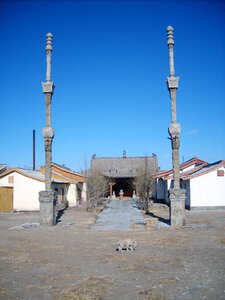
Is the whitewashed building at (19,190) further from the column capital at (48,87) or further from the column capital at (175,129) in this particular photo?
the column capital at (175,129)

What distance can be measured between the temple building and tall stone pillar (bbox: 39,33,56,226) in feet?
85.9

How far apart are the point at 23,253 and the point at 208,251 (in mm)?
5478

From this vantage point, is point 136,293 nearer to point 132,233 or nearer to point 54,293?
point 54,293

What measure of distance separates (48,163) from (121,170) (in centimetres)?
3252

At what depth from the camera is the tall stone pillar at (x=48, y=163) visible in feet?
46.5

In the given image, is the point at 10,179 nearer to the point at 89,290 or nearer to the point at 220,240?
the point at 220,240

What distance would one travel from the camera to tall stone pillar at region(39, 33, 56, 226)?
14180 mm

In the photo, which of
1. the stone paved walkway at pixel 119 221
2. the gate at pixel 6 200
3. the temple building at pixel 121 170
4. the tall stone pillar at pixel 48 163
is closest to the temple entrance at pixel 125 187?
the temple building at pixel 121 170

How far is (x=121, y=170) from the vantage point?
4675 cm

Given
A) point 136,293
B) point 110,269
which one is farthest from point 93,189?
point 136,293

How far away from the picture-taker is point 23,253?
29.3 ft

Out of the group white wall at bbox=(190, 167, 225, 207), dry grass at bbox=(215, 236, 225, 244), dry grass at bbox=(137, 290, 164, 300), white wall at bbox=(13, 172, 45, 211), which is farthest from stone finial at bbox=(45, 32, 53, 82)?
white wall at bbox=(190, 167, 225, 207)

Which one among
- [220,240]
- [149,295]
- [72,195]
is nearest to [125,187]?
[72,195]

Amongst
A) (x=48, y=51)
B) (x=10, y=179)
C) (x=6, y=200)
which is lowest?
(x=6, y=200)
